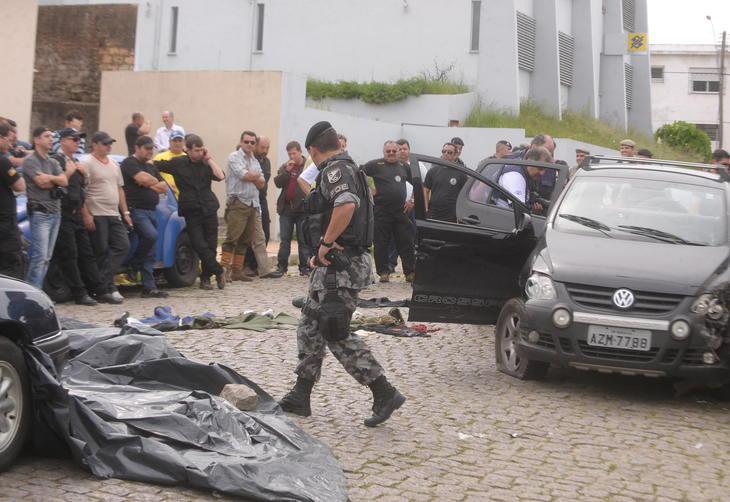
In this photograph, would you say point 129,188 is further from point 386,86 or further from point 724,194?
point 386,86

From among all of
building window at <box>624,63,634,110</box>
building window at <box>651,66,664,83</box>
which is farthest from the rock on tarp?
building window at <box>651,66,664,83</box>

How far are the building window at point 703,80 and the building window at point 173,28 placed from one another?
121 ft

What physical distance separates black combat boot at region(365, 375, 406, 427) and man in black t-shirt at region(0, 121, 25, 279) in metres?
4.60

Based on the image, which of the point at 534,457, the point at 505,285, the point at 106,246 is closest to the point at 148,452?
the point at 534,457

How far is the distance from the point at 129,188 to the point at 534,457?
7.73m

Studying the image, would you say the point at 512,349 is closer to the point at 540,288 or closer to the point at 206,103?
the point at 540,288

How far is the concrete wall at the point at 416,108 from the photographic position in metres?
30.3

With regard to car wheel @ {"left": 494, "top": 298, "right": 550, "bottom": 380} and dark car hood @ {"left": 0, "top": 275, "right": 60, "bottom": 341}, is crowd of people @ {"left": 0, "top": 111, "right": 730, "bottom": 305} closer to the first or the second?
car wheel @ {"left": 494, "top": 298, "right": 550, "bottom": 380}

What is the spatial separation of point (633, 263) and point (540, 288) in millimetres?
748

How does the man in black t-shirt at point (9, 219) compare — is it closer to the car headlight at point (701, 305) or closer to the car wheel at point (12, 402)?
the car wheel at point (12, 402)

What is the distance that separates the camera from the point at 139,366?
6.99 m

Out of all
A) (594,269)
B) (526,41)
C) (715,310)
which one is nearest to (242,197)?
(594,269)

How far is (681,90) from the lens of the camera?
2448 inches

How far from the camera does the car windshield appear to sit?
8.98 metres
